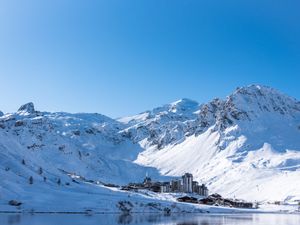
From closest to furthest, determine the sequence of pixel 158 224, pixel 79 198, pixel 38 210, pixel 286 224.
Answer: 1. pixel 158 224
2. pixel 286 224
3. pixel 38 210
4. pixel 79 198

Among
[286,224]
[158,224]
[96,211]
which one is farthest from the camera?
[96,211]

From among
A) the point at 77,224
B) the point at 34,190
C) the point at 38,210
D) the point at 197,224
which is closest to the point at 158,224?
the point at 197,224

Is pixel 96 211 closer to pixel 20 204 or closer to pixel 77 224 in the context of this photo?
pixel 20 204

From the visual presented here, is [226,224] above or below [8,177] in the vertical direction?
below

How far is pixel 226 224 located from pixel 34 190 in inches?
3165

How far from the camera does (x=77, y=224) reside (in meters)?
111

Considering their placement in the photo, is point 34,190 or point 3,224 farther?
point 34,190

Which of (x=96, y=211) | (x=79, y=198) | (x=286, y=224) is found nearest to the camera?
(x=286, y=224)

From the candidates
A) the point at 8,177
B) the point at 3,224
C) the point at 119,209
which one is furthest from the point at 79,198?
the point at 3,224

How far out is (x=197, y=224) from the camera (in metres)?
125

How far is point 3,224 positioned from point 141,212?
9033 centimetres

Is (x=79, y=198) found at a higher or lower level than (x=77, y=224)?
higher

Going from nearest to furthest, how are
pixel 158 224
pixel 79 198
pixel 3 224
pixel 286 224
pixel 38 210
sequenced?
pixel 3 224 → pixel 158 224 → pixel 286 224 → pixel 38 210 → pixel 79 198

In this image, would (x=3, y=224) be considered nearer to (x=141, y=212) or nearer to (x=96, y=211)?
(x=96, y=211)
